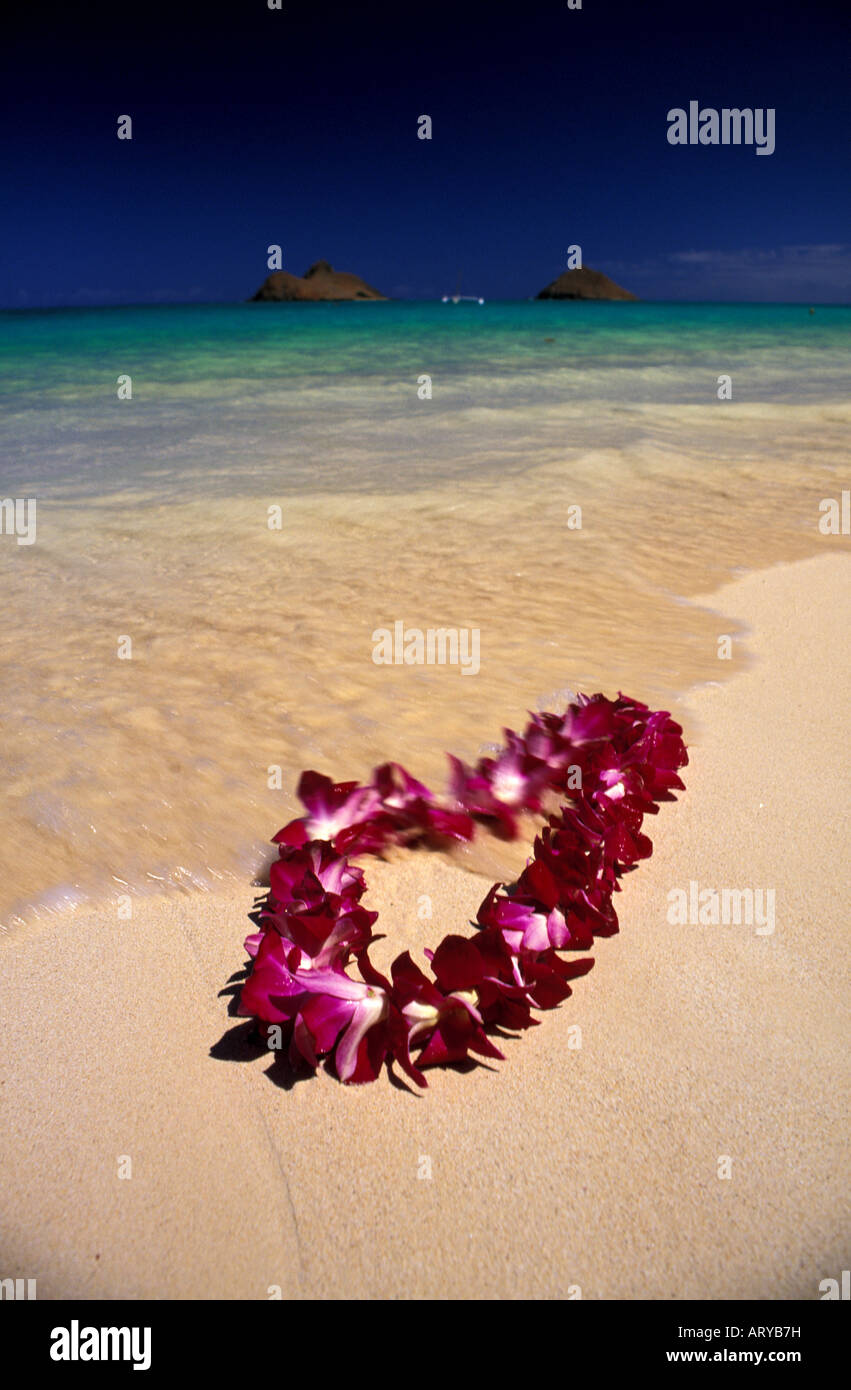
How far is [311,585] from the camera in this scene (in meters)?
4.38

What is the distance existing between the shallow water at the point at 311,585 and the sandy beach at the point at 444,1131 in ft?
1.45

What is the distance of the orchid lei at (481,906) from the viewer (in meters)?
1.51

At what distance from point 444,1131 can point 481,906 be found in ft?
1.77

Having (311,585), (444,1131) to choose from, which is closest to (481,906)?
(444,1131)

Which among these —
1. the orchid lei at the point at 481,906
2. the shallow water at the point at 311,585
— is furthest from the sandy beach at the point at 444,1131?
the shallow water at the point at 311,585

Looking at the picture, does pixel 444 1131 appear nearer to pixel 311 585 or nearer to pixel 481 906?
pixel 481 906

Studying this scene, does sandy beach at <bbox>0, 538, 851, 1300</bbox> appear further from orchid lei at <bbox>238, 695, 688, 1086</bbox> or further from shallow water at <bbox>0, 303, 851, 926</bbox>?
shallow water at <bbox>0, 303, 851, 926</bbox>

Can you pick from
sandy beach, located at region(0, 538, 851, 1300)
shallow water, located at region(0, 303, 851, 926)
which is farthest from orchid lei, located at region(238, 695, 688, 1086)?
shallow water, located at region(0, 303, 851, 926)

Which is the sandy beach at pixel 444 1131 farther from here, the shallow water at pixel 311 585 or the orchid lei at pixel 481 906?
the shallow water at pixel 311 585

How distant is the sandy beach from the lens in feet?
4.06

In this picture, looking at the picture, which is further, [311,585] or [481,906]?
[311,585]
